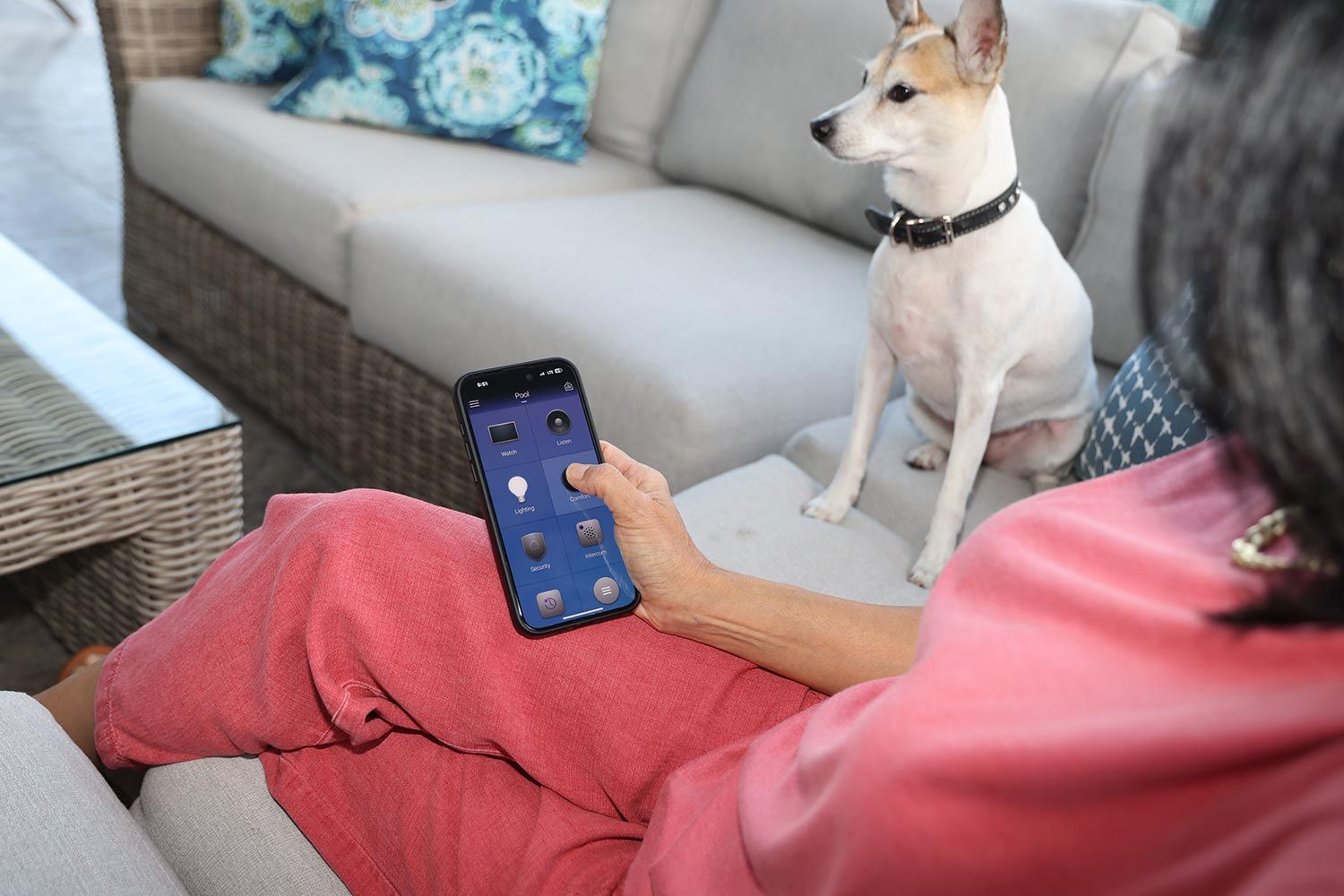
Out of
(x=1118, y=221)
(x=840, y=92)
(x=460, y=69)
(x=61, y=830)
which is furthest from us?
(x=460, y=69)

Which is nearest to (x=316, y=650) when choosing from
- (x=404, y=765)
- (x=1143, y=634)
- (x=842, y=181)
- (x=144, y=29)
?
(x=404, y=765)

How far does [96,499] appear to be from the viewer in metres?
1.35

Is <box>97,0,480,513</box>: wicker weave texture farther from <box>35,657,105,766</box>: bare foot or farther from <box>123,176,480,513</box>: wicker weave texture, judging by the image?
<box>35,657,105,766</box>: bare foot

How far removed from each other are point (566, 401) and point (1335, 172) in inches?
28.2

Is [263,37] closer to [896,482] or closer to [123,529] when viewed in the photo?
[123,529]

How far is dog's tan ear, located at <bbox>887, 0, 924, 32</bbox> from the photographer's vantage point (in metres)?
1.36

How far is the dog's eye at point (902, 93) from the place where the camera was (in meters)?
1.33

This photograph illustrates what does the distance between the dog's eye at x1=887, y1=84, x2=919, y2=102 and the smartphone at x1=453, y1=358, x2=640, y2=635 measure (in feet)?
1.92

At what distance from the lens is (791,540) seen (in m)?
1.25

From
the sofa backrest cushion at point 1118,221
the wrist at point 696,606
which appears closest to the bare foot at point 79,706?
the wrist at point 696,606

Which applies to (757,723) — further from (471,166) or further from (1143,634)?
(471,166)

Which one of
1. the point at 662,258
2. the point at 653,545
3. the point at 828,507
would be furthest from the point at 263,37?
the point at 653,545

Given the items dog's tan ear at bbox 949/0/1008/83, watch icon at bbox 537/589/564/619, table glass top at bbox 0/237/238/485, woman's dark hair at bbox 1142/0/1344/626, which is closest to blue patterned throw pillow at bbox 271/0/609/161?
table glass top at bbox 0/237/238/485

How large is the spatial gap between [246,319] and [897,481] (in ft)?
4.49
